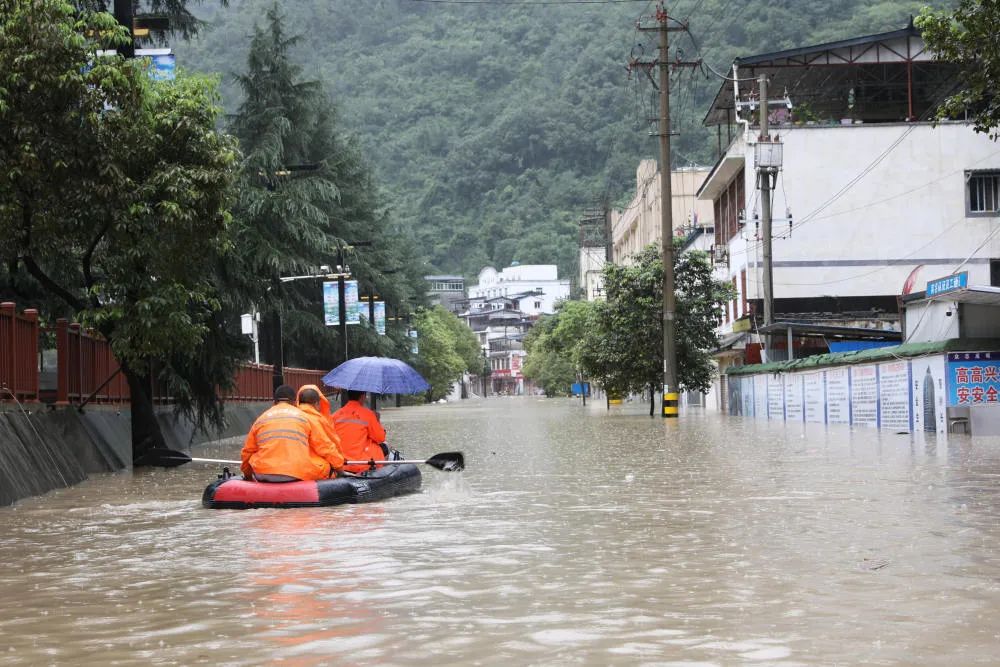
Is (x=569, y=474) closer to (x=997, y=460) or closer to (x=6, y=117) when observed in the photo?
(x=997, y=460)

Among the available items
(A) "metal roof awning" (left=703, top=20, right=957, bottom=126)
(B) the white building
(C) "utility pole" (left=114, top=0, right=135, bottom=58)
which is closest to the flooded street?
(C) "utility pole" (left=114, top=0, right=135, bottom=58)

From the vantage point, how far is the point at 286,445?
15.0 meters

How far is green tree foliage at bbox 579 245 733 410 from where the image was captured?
5147 cm

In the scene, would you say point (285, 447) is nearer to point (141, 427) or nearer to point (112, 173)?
point (112, 173)

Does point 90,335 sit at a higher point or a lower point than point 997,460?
higher

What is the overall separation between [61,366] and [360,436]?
269 inches

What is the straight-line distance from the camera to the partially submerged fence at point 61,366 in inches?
736

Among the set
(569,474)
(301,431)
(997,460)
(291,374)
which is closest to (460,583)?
(301,431)

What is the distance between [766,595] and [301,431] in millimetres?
7602

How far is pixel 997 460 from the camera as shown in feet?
67.0

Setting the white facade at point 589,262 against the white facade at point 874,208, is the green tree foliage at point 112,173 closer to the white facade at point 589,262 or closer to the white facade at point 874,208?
the white facade at point 874,208

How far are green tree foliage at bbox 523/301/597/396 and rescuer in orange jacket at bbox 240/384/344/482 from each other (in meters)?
38.5

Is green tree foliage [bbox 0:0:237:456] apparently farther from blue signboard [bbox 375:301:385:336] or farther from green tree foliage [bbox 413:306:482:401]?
green tree foliage [bbox 413:306:482:401]

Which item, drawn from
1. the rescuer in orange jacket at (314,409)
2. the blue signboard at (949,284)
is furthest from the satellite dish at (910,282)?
the rescuer in orange jacket at (314,409)
